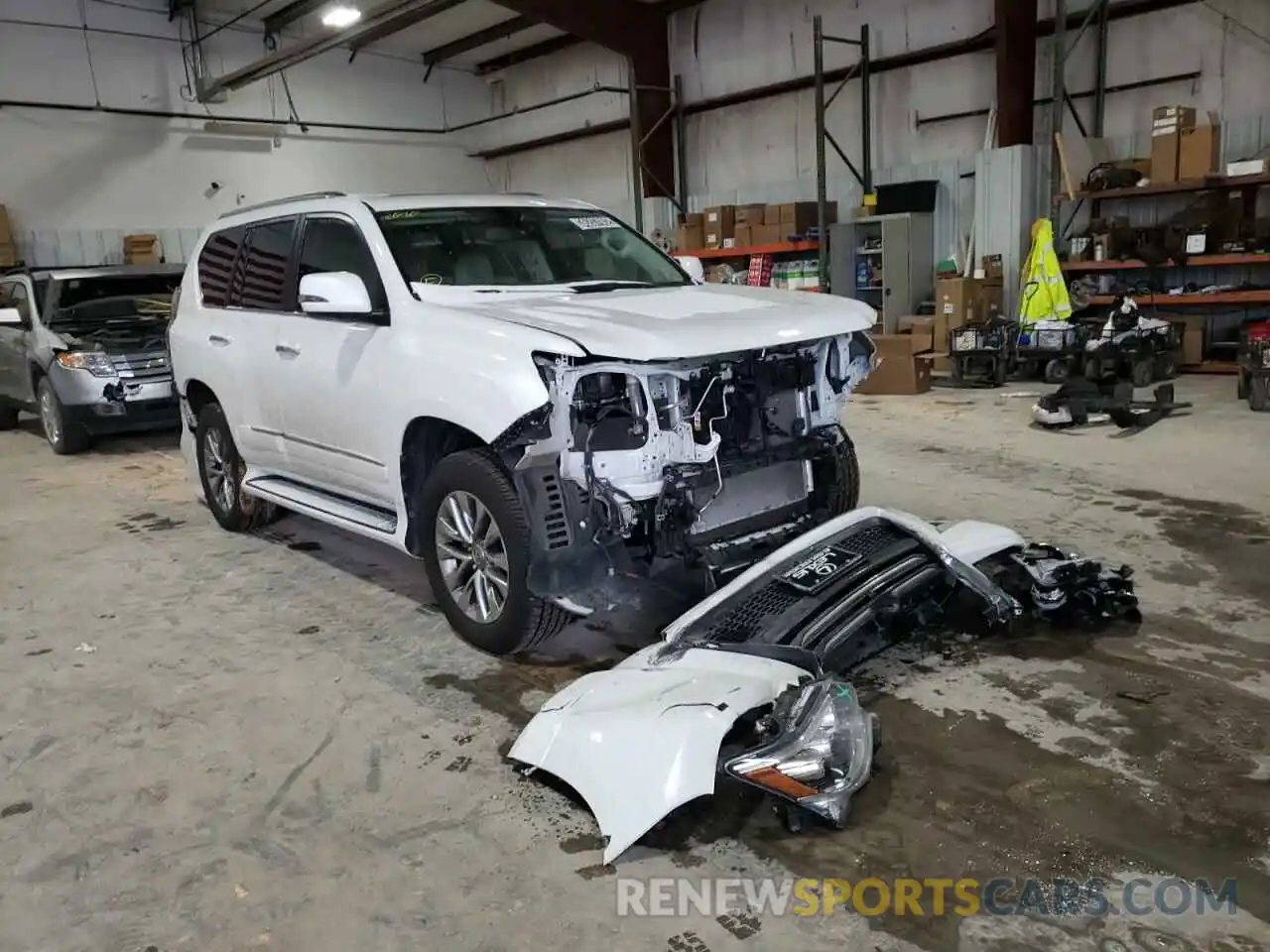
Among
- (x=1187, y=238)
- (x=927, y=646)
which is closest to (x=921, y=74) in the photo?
(x=1187, y=238)

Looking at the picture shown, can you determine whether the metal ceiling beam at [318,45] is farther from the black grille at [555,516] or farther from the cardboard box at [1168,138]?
the black grille at [555,516]

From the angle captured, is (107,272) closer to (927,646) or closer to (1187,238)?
(927,646)

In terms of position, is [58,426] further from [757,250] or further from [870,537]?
[757,250]

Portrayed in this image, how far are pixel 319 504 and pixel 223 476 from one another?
4.61 ft

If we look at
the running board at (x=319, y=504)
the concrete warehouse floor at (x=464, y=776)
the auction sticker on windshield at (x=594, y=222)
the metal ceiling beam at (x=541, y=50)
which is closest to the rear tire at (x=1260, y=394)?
the concrete warehouse floor at (x=464, y=776)

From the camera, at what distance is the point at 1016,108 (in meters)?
10.6

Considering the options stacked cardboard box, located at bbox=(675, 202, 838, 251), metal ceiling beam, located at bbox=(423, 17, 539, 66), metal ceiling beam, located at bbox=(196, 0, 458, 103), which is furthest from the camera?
metal ceiling beam, located at bbox=(423, 17, 539, 66)

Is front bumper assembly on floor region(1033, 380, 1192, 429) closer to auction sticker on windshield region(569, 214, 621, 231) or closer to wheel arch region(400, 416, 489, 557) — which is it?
auction sticker on windshield region(569, 214, 621, 231)

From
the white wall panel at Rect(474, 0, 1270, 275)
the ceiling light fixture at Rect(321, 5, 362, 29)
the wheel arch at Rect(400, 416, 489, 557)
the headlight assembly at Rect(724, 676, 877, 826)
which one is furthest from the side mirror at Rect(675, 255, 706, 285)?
the ceiling light fixture at Rect(321, 5, 362, 29)

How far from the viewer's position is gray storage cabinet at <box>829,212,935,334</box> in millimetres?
11445

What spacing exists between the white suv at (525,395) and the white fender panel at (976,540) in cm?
57

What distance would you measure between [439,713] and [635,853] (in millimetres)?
1042

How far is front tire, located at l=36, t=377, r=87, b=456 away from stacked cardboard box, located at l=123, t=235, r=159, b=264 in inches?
238

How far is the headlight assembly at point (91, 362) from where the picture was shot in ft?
26.7
